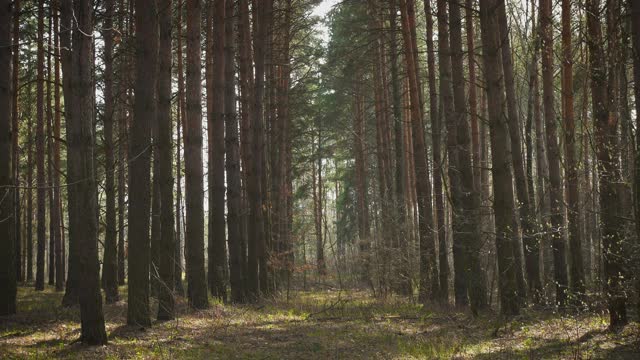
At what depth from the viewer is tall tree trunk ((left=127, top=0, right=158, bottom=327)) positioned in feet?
30.0

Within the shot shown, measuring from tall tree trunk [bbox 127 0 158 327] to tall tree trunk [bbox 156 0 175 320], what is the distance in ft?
2.99

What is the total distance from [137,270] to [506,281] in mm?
6276

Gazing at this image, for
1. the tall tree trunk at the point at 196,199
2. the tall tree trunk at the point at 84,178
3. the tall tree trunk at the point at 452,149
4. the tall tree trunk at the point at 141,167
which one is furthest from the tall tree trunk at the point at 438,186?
the tall tree trunk at the point at 84,178

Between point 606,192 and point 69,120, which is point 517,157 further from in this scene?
point 69,120

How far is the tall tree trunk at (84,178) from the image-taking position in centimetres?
774

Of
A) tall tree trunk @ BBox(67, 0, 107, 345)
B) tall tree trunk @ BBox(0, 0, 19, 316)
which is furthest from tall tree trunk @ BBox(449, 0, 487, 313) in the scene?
tall tree trunk @ BBox(0, 0, 19, 316)

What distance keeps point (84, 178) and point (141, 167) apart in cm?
150

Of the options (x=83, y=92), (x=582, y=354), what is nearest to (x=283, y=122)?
(x=83, y=92)

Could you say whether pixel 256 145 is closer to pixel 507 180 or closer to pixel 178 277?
pixel 178 277

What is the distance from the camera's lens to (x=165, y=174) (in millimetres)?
10602

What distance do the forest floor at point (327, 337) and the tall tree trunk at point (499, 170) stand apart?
0.72m

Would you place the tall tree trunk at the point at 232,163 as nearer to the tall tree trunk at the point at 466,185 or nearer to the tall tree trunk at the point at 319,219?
the tall tree trunk at the point at 466,185

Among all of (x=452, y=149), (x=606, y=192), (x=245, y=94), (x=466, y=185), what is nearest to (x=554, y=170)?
(x=466, y=185)

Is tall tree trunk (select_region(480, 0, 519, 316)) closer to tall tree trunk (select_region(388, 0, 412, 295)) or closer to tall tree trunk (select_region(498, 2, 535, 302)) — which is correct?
tall tree trunk (select_region(498, 2, 535, 302))
